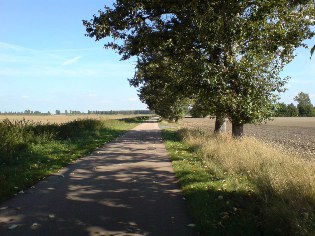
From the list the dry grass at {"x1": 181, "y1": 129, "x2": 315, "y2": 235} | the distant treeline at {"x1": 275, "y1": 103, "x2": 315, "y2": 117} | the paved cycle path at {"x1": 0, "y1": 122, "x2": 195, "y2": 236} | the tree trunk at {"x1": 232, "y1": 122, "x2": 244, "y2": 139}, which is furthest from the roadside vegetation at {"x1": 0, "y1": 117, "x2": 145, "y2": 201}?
the distant treeline at {"x1": 275, "y1": 103, "x2": 315, "y2": 117}

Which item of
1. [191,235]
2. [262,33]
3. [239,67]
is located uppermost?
[262,33]

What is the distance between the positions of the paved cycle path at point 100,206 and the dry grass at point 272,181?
1.28m

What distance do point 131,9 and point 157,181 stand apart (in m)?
6.67

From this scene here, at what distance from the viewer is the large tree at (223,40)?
544 inches

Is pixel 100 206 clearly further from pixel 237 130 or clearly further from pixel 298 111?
pixel 298 111

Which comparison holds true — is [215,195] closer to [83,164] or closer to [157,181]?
[157,181]

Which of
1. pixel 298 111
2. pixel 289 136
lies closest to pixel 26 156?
pixel 289 136

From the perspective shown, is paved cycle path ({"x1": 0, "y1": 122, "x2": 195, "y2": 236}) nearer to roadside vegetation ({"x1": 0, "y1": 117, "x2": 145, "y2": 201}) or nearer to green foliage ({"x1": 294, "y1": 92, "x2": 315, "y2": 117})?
roadside vegetation ({"x1": 0, "y1": 117, "x2": 145, "y2": 201})

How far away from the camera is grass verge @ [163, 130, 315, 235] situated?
18.4 feet

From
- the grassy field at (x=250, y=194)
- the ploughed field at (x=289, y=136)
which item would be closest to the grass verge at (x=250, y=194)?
the grassy field at (x=250, y=194)

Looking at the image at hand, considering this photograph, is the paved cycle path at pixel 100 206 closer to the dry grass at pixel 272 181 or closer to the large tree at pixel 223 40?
the dry grass at pixel 272 181

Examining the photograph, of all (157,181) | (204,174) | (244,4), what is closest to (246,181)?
(204,174)

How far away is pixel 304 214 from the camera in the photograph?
5562 mm

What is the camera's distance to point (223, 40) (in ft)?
48.1
